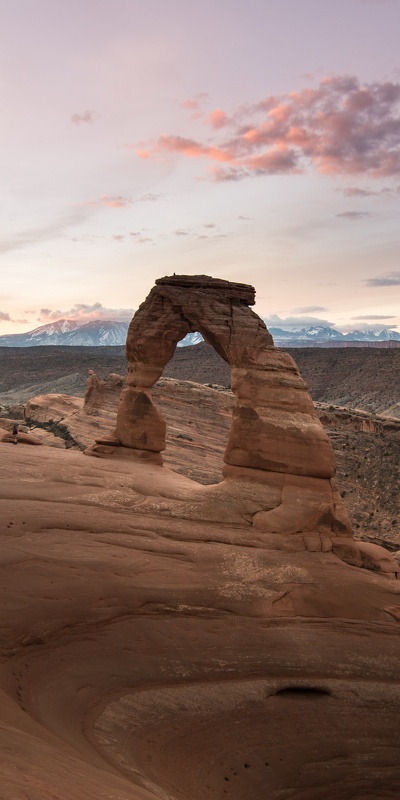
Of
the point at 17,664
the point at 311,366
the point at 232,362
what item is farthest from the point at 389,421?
the point at 311,366

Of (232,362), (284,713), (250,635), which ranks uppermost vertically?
(232,362)

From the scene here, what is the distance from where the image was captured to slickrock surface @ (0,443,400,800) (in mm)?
10492

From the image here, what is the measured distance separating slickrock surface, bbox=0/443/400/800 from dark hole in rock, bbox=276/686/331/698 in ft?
0.13

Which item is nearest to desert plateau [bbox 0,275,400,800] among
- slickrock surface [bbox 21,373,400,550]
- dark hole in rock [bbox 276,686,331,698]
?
dark hole in rock [bbox 276,686,331,698]

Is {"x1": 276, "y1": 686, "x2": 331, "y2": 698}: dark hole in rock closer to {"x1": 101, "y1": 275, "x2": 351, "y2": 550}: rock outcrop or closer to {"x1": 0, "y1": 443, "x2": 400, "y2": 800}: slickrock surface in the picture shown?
{"x1": 0, "y1": 443, "x2": 400, "y2": 800}: slickrock surface

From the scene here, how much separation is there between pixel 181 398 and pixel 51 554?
27398 millimetres

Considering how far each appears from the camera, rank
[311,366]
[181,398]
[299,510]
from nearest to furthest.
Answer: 1. [299,510]
2. [181,398]
3. [311,366]

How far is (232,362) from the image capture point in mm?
17484

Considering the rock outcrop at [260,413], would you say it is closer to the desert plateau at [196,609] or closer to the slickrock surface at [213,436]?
the desert plateau at [196,609]

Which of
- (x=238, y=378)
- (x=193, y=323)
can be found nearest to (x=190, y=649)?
(x=238, y=378)

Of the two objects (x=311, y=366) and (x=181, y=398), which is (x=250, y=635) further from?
(x=311, y=366)

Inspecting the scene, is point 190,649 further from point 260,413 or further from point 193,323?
point 193,323

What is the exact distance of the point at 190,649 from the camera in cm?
1241

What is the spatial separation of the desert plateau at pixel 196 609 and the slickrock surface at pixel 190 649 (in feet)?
0.12
